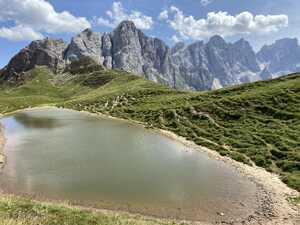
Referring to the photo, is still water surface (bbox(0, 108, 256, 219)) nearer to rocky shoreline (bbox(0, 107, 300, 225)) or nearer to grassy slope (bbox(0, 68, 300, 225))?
rocky shoreline (bbox(0, 107, 300, 225))

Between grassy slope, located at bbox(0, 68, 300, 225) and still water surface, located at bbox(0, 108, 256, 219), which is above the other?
grassy slope, located at bbox(0, 68, 300, 225)

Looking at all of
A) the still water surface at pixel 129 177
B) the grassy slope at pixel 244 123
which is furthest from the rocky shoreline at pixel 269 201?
the grassy slope at pixel 244 123

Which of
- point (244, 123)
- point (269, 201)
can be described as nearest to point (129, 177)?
point (269, 201)

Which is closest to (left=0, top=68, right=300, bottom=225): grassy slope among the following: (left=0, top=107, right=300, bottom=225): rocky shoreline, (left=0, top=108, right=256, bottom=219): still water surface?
(left=0, top=107, right=300, bottom=225): rocky shoreline

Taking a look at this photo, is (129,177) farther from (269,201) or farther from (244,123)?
(244,123)

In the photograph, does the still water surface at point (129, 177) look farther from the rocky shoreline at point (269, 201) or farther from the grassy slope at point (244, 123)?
the grassy slope at point (244, 123)

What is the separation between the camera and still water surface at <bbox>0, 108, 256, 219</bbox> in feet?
90.1

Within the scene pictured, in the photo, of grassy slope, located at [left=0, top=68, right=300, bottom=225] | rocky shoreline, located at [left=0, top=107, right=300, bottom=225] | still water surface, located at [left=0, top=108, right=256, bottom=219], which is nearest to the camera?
rocky shoreline, located at [left=0, top=107, right=300, bottom=225]

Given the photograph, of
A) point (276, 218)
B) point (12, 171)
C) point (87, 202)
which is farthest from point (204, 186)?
point (12, 171)

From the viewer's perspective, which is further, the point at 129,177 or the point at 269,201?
the point at 129,177

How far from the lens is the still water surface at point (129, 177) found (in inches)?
1081

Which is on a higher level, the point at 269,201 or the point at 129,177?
the point at 129,177

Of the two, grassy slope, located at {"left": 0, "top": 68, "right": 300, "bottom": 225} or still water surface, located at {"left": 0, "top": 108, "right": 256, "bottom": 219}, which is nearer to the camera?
still water surface, located at {"left": 0, "top": 108, "right": 256, "bottom": 219}

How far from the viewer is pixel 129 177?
34.2 m
